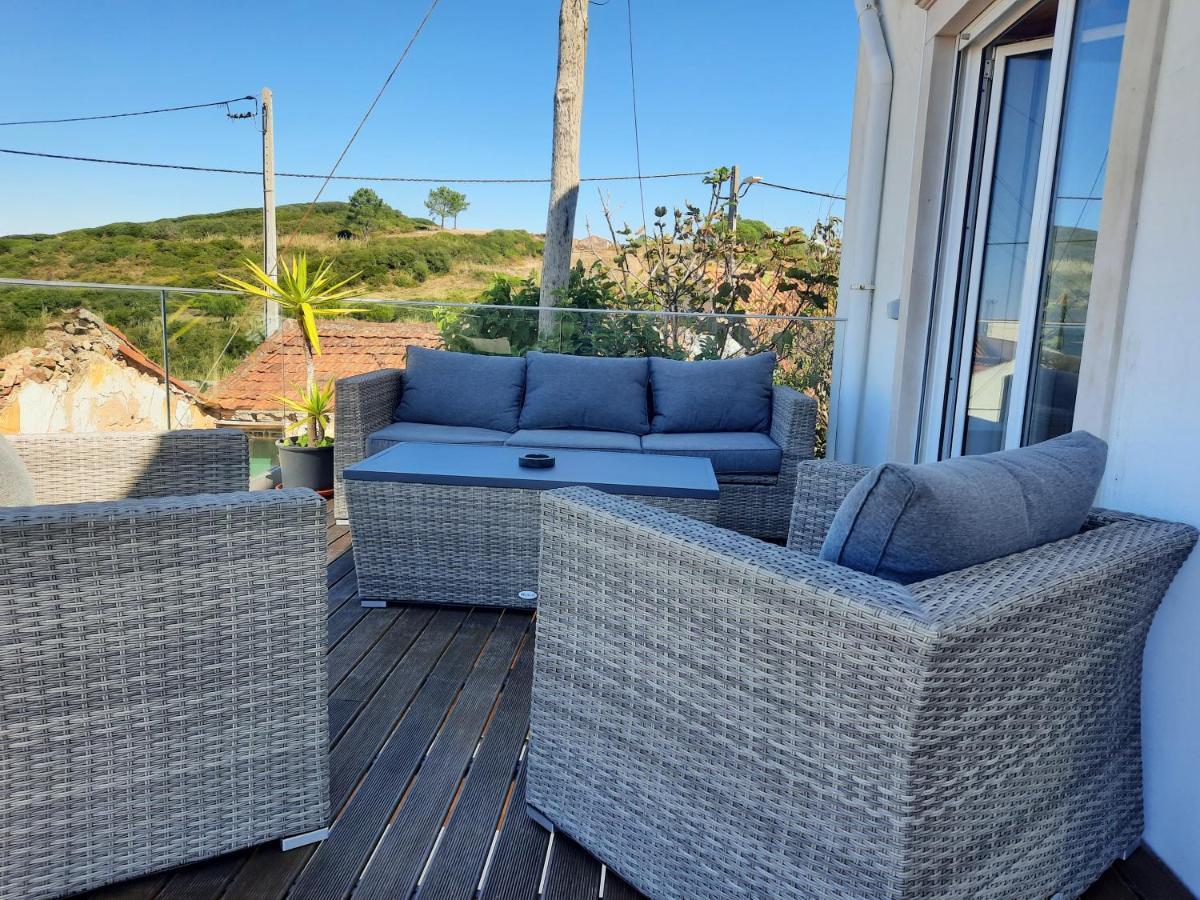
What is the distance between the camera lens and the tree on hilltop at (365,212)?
59.3ft

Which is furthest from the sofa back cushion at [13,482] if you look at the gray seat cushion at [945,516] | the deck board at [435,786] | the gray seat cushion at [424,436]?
the gray seat cushion at [424,436]

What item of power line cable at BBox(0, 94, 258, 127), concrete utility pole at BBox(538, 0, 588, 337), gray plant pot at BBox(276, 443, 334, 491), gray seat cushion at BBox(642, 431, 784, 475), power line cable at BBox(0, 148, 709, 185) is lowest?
gray plant pot at BBox(276, 443, 334, 491)

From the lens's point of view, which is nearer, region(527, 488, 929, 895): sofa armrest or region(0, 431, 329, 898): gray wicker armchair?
region(527, 488, 929, 895): sofa armrest

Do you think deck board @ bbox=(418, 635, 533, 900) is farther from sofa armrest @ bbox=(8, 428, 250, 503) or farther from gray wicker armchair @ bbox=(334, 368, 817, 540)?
gray wicker armchair @ bbox=(334, 368, 817, 540)

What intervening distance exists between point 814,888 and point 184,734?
1.03 meters

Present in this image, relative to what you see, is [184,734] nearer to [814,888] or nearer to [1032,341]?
[814,888]

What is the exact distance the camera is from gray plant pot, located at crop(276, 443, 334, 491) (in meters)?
4.19

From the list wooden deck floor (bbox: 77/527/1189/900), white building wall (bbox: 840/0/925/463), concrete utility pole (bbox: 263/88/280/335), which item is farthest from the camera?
concrete utility pole (bbox: 263/88/280/335)

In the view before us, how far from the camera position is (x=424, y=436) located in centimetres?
377

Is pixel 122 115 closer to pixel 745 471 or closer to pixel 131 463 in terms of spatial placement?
pixel 745 471

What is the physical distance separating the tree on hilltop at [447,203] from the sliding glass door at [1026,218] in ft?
57.9

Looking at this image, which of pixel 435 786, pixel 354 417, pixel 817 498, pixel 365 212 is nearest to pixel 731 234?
pixel 354 417

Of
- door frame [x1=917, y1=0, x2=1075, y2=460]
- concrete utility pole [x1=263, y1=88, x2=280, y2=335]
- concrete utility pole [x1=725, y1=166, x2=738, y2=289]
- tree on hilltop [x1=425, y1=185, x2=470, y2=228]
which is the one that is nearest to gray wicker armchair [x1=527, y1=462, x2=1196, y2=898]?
door frame [x1=917, y1=0, x2=1075, y2=460]

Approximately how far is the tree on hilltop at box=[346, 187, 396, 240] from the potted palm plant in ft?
47.9
